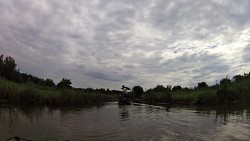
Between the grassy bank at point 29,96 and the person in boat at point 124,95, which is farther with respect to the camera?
the person in boat at point 124,95

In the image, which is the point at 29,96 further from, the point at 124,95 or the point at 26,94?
the point at 124,95

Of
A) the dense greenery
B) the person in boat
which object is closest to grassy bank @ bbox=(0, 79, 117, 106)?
the dense greenery

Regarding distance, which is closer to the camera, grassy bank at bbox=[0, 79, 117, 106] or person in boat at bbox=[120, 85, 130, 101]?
grassy bank at bbox=[0, 79, 117, 106]

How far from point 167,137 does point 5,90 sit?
11.3 meters

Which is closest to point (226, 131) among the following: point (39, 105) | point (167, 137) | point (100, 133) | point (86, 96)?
point (167, 137)

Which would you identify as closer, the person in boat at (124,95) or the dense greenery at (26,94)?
the dense greenery at (26,94)

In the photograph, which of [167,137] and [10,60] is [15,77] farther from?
[167,137]

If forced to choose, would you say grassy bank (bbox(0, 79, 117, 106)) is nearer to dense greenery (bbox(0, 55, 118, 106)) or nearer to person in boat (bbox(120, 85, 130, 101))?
dense greenery (bbox(0, 55, 118, 106))

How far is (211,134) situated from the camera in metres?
9.36

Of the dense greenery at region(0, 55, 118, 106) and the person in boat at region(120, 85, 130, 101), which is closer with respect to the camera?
the dense greenery at region(0, 55, 118, 106)

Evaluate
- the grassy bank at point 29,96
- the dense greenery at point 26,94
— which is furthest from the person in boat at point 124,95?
the grassy bank at point 29,96

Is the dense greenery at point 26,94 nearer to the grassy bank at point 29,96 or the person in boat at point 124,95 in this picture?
the grassy bank at point 29,96

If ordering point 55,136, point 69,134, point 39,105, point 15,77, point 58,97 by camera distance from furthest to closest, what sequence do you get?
point 15,77
point 58,97
point 39,105
point 69,134
point 55,136

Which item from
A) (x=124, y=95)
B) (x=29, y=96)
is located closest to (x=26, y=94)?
(x=29, y=96)
